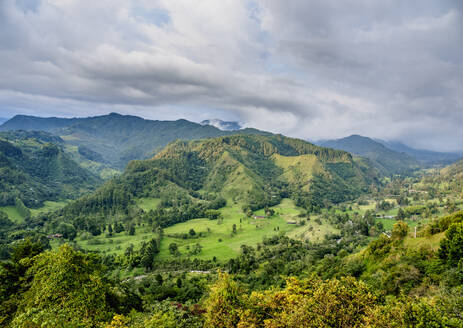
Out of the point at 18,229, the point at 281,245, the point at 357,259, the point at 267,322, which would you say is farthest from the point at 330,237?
the point at 18,229

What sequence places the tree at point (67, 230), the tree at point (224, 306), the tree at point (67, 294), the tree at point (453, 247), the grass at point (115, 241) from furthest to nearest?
the tree at point (67, 230)
the grass at point (115, 241)
the tree at point (453, 247)
the tree at point (67, 294)
the tree at point (224, 306)

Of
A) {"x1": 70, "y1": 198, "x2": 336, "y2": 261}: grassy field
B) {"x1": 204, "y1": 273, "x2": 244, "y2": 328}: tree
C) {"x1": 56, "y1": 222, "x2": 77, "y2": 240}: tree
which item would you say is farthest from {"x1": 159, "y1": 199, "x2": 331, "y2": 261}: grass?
{"x1": 204, "y1": 273, "x2": 244, "y2": 328}: tree

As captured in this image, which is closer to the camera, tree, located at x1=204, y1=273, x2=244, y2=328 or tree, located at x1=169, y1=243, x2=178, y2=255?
tree, located at x1=204, y1=273, x2=244, y2=328

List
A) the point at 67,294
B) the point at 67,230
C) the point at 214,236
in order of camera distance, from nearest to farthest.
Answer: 1. the point at 67,294
2. the point at 67,230
3. the point at 214,236

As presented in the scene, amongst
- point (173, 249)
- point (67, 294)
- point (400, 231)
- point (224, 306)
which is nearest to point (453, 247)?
point (400, 231)

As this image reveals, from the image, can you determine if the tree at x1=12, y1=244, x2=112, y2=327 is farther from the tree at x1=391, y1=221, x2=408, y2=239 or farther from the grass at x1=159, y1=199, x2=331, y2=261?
the grass at x1=159, y1=199, x2=331, y2=261

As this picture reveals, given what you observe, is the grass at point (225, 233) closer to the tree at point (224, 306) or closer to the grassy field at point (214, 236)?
the grassy field at point (214, 236)

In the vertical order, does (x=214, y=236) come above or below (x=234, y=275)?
below

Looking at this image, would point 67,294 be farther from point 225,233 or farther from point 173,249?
point 225,233

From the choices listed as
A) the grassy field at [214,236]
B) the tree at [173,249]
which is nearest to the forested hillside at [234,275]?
the tree at [173,249]

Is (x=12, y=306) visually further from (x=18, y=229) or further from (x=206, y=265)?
(x=18, y=229)

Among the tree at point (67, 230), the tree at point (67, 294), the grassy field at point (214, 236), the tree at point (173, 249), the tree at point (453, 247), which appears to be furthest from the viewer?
the tree at point (67, 230)

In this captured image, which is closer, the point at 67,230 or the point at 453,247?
the point at 453,247

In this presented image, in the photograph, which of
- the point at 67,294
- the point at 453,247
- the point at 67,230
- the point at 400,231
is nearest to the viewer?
the point at 67,294
